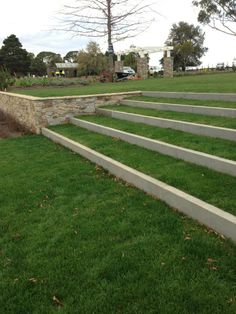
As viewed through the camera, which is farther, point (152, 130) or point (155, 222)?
point (152, 130)

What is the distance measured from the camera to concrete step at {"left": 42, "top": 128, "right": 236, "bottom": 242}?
390 cm

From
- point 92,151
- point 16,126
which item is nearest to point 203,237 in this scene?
point 92,151

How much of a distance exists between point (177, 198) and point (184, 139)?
7.54ft

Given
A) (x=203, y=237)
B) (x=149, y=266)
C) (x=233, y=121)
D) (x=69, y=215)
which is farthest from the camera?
(x=233, y=121)

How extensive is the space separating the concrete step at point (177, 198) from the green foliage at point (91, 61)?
36.1 meters

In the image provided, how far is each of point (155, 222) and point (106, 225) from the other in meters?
0.57

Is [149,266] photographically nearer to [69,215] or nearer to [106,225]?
[106,225]

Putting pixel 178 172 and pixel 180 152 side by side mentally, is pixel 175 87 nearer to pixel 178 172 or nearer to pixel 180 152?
pixel 180 152

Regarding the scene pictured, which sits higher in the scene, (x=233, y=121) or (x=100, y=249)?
(x=233, y=121)

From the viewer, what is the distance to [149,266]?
3533 millimetres

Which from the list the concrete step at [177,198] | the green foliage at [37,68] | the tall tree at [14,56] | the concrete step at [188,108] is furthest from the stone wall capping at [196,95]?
the green foliage at [37,68]

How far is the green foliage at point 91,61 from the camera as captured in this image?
1655 inches

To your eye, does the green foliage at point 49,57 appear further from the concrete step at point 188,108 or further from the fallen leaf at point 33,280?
the fallen leaf at point 33,280

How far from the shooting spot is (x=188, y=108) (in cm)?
869
